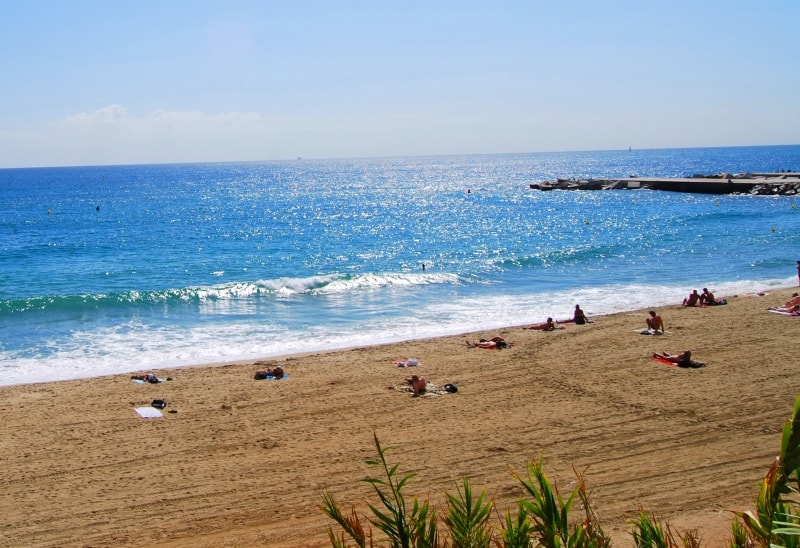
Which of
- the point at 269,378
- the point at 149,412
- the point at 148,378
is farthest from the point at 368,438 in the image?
the point at 148,378

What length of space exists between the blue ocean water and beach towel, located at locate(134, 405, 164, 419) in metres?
4.44

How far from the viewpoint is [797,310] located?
2102 centimetres

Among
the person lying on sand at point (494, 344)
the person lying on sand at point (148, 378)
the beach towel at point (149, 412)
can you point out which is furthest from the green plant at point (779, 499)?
the person lying on sand at point (494, 344)

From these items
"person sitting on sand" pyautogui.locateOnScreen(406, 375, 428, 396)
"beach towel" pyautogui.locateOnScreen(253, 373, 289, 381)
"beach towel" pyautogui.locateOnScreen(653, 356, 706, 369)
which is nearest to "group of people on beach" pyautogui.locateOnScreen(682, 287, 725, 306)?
"beach towel" pyautogui.locateOnScreen(653, 356, 706, 369)

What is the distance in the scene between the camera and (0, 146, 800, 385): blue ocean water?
70.2 feet

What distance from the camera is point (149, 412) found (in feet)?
44.4

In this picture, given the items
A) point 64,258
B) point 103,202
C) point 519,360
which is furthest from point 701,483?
point 103,202

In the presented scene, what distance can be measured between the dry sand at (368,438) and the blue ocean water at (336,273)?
13.6 ft

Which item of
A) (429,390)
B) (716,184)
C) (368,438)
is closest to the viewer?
(368,438)

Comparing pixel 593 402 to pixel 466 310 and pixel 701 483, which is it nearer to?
pixel 701 483

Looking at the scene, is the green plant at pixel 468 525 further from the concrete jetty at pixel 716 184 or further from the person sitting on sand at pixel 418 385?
the concrete jetty at pixel 716 184

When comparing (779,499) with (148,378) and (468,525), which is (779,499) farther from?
(148,378)

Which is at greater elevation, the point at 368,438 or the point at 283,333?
the point at 368,438

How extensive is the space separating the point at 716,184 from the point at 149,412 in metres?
68.3
